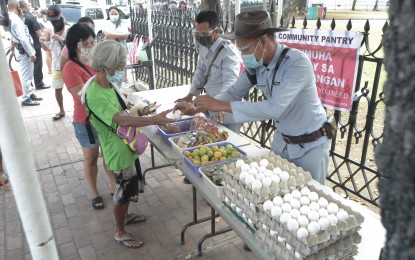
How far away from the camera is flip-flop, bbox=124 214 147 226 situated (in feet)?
11.6

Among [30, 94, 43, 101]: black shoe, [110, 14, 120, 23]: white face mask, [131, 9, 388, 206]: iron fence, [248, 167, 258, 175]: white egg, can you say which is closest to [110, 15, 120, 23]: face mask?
[110, 14, 120, 23]: white face mask

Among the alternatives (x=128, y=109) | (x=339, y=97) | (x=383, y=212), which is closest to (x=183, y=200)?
(x=128, y=109)

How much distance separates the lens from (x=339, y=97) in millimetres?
3170

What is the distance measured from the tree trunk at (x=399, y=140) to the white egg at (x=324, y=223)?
1008mm

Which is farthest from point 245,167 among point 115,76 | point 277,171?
point 115,76

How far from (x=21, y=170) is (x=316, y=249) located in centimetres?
127

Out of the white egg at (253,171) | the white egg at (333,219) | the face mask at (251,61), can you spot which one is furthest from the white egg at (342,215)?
the face mask at (251,61)

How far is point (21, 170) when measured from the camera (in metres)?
1.15

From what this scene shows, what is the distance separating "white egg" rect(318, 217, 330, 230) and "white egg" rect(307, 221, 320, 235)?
0.03 metres

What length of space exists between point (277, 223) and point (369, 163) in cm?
359

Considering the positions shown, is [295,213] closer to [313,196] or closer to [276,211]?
[276,211]

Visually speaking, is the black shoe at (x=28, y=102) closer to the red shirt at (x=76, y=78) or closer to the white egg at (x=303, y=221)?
the red shirt at (x=76, y=78)

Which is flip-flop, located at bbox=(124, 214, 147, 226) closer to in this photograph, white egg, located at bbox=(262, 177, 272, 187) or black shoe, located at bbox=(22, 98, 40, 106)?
white egg, located at bbox=(262, 177, 272, 187)

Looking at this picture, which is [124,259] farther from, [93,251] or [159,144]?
[159,144]
